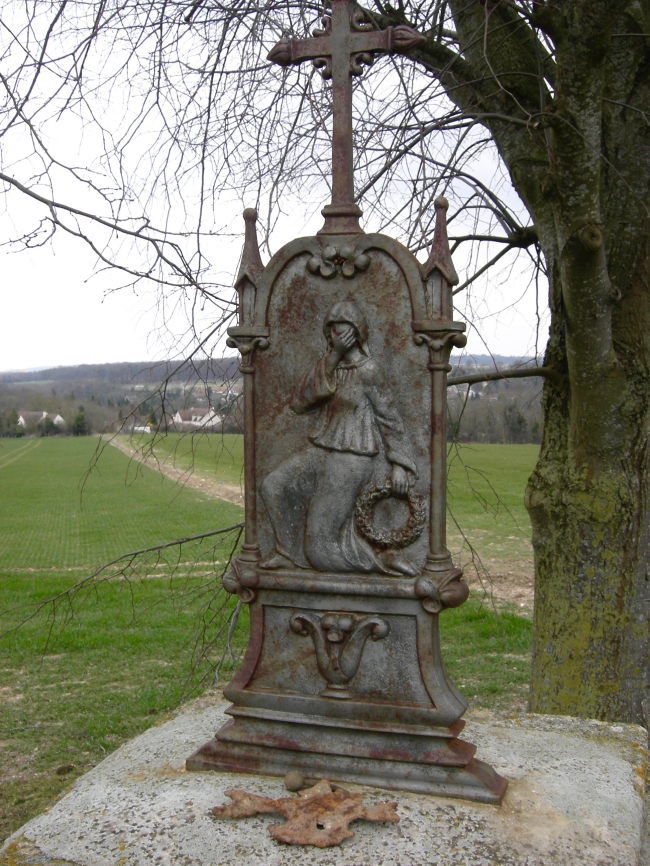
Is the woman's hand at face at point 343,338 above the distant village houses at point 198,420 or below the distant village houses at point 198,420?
above

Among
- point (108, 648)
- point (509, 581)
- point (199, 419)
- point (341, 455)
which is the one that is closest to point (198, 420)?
point (199, 419)

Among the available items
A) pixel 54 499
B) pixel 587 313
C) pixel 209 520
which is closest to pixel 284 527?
pixel 587 313

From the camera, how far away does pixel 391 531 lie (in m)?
3.16

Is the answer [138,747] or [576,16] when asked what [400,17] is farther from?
[138,747]

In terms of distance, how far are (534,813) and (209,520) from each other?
633 inches

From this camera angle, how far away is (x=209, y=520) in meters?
18.5

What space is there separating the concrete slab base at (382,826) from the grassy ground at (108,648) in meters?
2.16

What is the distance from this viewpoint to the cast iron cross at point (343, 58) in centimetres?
325

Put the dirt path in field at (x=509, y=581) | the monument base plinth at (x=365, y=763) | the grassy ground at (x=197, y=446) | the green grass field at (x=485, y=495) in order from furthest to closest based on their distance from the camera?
1. the dirt path in field at (x=509, y=581)
2. the green grass field at (x=485, y=495)
3. the grassy ground at (x=197, y=446)
4. the monument base plinth at (x=365, y=763)

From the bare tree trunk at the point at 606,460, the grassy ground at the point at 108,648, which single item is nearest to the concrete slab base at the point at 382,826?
the bare tree trunk at the point at 606,460

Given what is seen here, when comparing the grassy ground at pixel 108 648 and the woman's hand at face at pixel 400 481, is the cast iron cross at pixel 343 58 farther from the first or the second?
the grassy ground at pixel 108 648

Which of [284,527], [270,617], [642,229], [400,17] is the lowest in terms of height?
[270,617]

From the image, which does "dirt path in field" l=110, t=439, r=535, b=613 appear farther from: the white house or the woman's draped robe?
the woman's draped robe

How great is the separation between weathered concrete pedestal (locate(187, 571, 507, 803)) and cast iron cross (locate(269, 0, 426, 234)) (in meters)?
1.52
